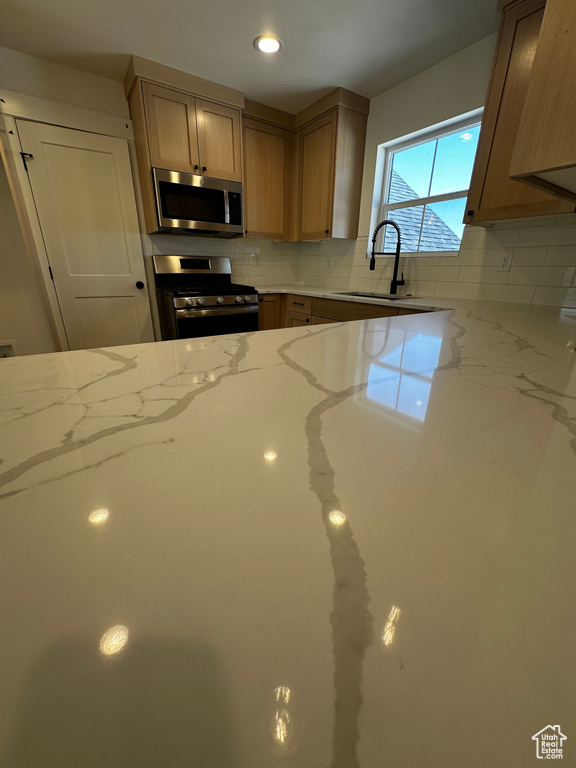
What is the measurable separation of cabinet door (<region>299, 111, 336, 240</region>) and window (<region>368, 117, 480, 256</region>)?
1.54ft

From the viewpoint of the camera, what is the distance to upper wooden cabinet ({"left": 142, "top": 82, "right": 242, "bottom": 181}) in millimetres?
2244

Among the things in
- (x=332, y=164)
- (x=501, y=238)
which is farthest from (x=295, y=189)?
(x=501, y=238)

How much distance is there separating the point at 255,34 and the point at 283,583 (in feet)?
9.18

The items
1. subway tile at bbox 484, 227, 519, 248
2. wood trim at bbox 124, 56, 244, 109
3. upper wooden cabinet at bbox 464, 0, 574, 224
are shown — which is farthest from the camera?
wood trim at bbox 124, 56, 244, 109

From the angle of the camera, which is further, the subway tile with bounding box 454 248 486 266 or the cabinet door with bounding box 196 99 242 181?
the cabinet door with bounding box 196 99 242 181

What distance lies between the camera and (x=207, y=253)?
9.78 feet

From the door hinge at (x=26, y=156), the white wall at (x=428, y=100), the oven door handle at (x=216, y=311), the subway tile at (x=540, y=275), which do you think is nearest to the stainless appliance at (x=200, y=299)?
the oven door handle at (x=216, y=311)

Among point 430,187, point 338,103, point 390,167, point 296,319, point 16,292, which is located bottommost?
point 296,319

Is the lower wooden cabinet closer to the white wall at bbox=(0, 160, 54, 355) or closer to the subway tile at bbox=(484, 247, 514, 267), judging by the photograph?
the subway tile at bbox=(484, 247, 514, 267)

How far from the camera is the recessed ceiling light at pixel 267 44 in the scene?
6.24ft

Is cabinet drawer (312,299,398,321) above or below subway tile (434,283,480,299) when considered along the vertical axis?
below

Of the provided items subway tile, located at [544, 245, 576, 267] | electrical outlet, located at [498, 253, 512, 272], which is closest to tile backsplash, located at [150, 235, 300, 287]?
electrical outlet, located at [498, 253, 512, 272]

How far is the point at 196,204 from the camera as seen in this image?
251 centimetres

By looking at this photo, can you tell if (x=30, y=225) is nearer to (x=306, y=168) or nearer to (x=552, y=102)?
(x=306, y=168)
